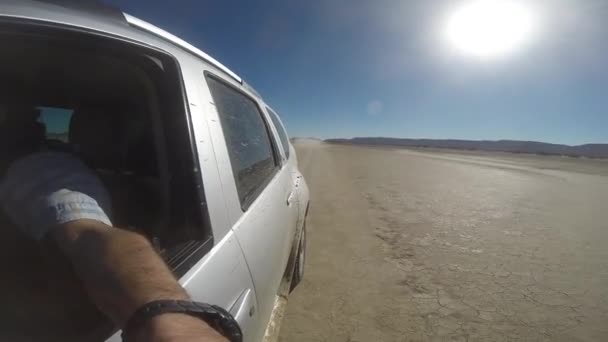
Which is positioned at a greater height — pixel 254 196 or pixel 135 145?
pixel 135 145

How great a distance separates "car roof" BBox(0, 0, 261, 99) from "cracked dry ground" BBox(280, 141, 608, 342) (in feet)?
8.36

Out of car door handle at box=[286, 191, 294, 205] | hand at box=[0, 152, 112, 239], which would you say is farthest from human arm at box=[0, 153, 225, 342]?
car door handle at box=[286, 191, 294, 205]

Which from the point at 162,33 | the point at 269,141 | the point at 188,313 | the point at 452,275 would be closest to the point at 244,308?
the point at 188,313

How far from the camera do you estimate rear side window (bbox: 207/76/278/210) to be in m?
1.53

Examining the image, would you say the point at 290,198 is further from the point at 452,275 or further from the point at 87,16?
the point at 452,275

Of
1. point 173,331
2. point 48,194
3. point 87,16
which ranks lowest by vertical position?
point 173,331

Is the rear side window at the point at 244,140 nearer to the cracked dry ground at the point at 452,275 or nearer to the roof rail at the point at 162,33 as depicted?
the roof rail at the point at 162,33

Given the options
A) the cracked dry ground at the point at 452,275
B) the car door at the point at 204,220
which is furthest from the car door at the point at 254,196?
the cracked dry ground at the point at 452,275

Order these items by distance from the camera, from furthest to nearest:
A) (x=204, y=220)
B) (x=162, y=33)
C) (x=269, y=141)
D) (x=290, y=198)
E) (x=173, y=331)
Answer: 1. (x=269, y=141)
2. (x=290, y=198)
3. (x=162, y=33)
4. (x=204, y=220)
5. (x=173, y=331)

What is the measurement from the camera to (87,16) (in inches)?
37.9

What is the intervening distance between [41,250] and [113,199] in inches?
16.1

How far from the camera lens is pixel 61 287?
90 centimetres

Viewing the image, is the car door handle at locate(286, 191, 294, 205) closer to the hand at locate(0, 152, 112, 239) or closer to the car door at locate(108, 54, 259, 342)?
the car door at locate(108, 54, 259, 342)

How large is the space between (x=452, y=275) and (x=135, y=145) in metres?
3.91
